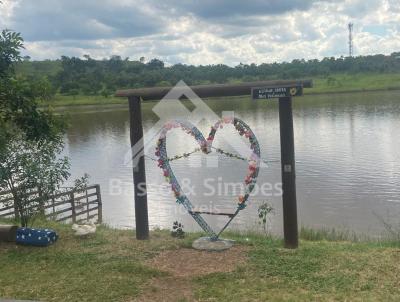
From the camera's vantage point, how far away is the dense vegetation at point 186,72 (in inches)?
3000

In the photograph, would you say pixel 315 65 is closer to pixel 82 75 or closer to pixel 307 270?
pixel 82 75

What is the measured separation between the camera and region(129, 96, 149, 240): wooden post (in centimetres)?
897

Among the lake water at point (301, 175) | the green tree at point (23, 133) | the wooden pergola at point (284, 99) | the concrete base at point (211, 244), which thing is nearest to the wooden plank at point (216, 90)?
the wooden pergola at point (284, 99)

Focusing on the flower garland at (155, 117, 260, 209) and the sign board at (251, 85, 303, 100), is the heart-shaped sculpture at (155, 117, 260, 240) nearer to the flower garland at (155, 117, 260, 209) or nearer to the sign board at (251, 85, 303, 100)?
the flower garland at (155, 117, 260, 209)

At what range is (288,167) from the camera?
7.90m

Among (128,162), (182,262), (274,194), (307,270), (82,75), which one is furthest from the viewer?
(82,75)

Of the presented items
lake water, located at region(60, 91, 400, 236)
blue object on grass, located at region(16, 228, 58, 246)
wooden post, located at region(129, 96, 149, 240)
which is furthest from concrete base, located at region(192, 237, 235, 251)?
lake water, located at region(60, 91, 400, 236)

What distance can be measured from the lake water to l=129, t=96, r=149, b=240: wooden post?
3837 mm

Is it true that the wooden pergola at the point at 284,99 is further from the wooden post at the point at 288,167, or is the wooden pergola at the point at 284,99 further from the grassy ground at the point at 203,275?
the grassy ground at the point at 203,275

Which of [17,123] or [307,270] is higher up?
[17,123]

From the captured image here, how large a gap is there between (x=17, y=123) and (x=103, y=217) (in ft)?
26.6

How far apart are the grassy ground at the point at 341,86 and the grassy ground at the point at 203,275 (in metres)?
65.2

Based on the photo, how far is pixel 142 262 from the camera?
7.71 m

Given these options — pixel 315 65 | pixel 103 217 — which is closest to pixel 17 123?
pixel 103 217
